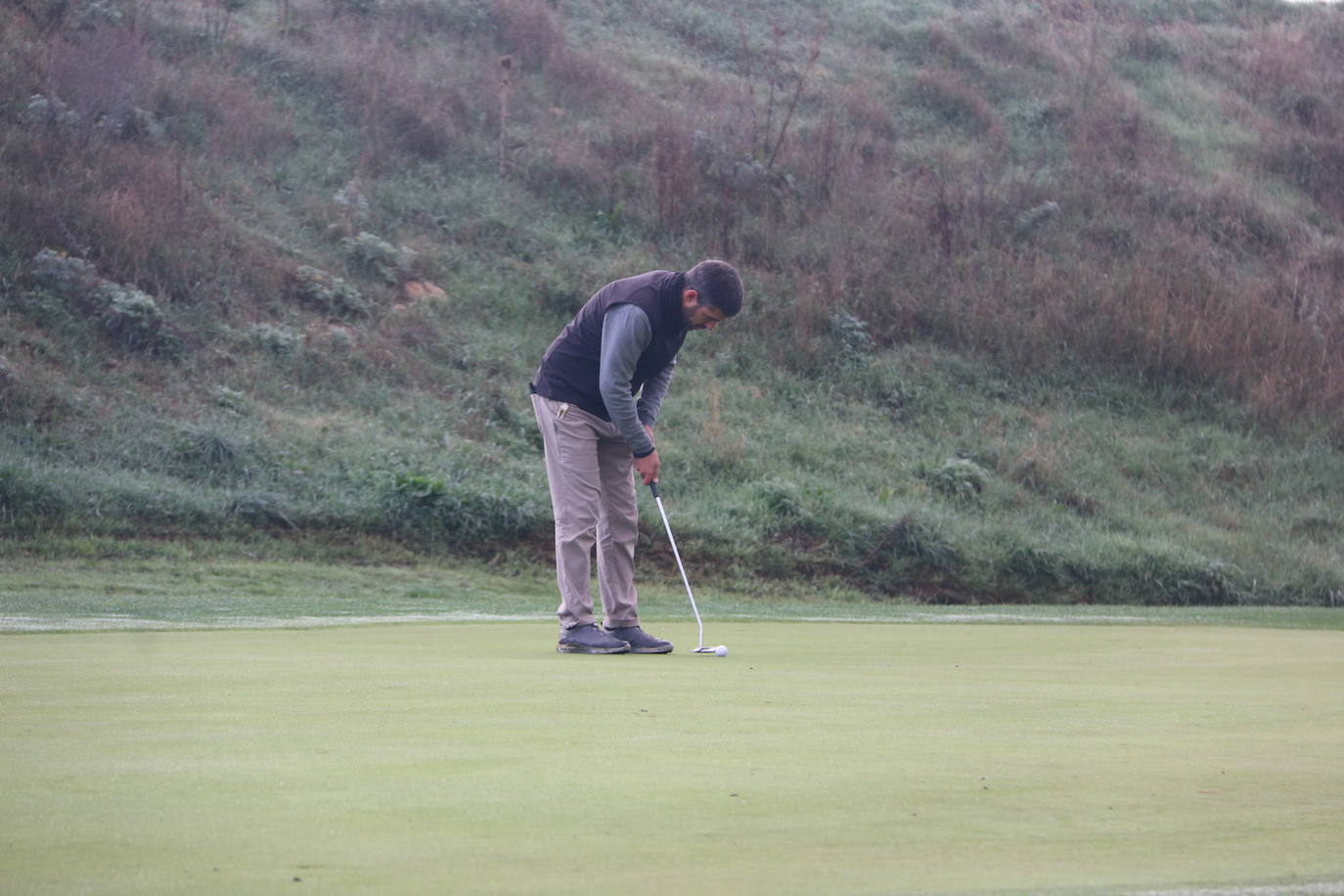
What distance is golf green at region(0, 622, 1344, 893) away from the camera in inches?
88.7

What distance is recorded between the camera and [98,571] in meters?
11.8

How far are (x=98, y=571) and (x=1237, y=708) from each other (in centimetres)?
965

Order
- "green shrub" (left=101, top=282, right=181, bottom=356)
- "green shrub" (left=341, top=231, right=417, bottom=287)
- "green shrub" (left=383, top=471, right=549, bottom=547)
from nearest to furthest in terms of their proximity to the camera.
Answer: "green shrub" (left=383, top=471, right=549, bottom=547)
"green shrub" (left=101, top=282, right=181, bottom=356)
"green shrub" (left=341, top=231, right=417, bottom=287)

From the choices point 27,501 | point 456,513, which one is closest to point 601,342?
point 456,513

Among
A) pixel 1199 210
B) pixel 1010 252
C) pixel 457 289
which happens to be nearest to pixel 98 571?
pixel 457 289

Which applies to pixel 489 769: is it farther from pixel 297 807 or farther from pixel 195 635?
pixel 195 635

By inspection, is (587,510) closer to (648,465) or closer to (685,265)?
(648,465)

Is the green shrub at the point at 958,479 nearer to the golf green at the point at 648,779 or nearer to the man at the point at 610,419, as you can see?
the man at the point at 610,419

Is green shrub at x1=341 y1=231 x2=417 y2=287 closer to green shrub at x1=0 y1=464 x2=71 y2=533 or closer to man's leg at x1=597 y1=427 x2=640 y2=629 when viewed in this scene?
green shrub at x1=0 y1=464 x2=71 y2=533

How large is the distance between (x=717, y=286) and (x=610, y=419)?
2.63 feet

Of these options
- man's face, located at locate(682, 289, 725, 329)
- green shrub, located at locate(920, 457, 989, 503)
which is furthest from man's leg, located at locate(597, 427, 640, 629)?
green shrub, located at locate(920, 457, 989, 503)

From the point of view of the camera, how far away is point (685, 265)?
2073 cm

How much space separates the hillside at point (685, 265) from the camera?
Answer: 48.5 feet

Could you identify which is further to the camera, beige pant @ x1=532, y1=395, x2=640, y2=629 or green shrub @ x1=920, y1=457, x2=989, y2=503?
green shrub @ x1=920, y1=457, x2=989, y2=503
